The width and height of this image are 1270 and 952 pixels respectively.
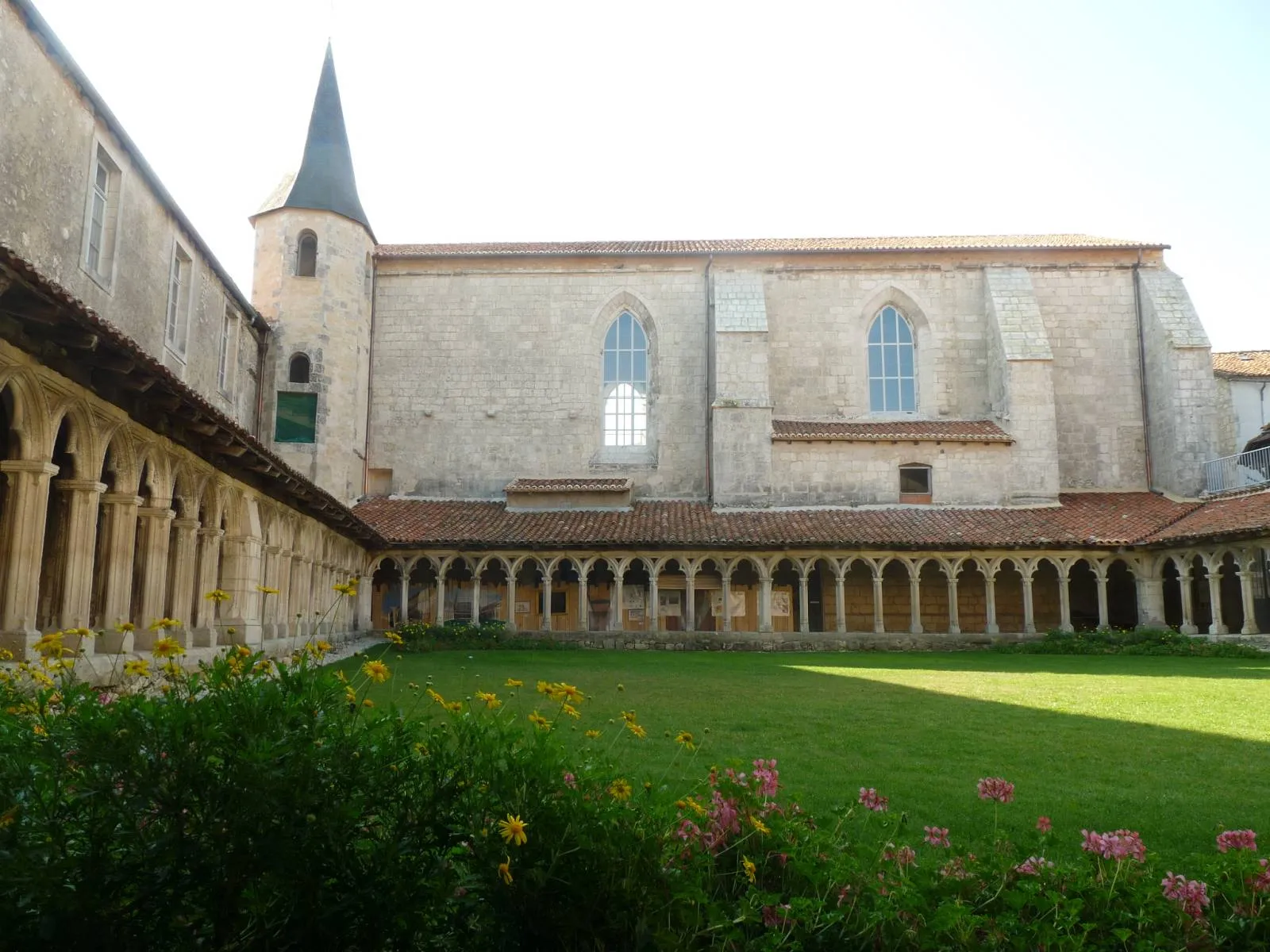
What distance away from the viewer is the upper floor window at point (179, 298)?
18156 mm

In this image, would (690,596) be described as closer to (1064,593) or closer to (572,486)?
(572,486)

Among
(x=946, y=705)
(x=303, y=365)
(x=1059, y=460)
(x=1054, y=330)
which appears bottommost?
(x=946, y=705)

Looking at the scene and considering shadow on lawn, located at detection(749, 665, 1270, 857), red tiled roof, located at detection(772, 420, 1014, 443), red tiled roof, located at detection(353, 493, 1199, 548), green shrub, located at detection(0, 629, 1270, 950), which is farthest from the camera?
red tiled roof, located at detection(772, 420, 1014, 443)

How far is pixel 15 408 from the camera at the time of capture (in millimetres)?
8117

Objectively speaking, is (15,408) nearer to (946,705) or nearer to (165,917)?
(165,917)

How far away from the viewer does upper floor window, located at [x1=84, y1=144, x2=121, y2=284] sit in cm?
1455

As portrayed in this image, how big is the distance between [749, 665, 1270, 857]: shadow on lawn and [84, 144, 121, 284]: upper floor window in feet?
38.3

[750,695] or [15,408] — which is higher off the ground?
[15,408]

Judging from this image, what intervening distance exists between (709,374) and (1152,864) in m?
25.2

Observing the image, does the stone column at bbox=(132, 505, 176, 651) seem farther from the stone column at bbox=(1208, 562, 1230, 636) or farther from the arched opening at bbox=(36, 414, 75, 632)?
the stone column at bbox=(1208, 562, 1230, 636)

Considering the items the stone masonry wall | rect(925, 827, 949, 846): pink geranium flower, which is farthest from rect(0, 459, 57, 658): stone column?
rect(925, 827, 949, 846): pink geranium flower

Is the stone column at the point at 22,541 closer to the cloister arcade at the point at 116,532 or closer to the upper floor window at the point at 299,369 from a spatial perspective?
the cloister arcade at the point at 116,532

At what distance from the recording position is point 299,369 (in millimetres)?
25953

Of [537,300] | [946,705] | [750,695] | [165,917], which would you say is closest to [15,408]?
[165,917]
